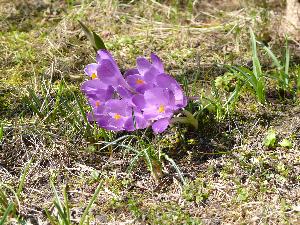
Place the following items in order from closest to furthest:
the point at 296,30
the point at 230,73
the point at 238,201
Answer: the point at 238,201, the point at 230,73, the point at 296,30

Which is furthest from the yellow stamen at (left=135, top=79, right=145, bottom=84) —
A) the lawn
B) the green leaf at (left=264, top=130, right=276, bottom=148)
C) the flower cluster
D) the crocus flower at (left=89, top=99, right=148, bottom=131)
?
the green leaf at (left=264, top=130, right=276, bottom=148)

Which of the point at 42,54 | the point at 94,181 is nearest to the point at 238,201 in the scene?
the point at 94,181

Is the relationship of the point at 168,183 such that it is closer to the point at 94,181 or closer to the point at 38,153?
the point at 94,181

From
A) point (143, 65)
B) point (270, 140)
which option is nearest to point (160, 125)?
point (143, 65)

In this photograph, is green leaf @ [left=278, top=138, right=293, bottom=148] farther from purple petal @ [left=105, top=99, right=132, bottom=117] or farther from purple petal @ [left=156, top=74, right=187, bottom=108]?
purple petal @ [left=105, top=99, right=132, bottom=117]

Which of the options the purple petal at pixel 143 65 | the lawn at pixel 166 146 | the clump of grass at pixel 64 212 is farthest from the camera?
the purple petal at pixel 143 65

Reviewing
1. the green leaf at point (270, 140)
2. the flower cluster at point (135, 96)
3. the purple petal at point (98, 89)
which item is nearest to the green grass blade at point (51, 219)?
the flower cluster at point (135, 96)

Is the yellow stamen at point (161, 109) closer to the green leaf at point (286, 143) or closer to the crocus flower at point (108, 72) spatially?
the crocus flower at point (108, 72)

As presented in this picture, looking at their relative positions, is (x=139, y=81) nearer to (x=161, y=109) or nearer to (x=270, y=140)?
(x=161, y=109)
